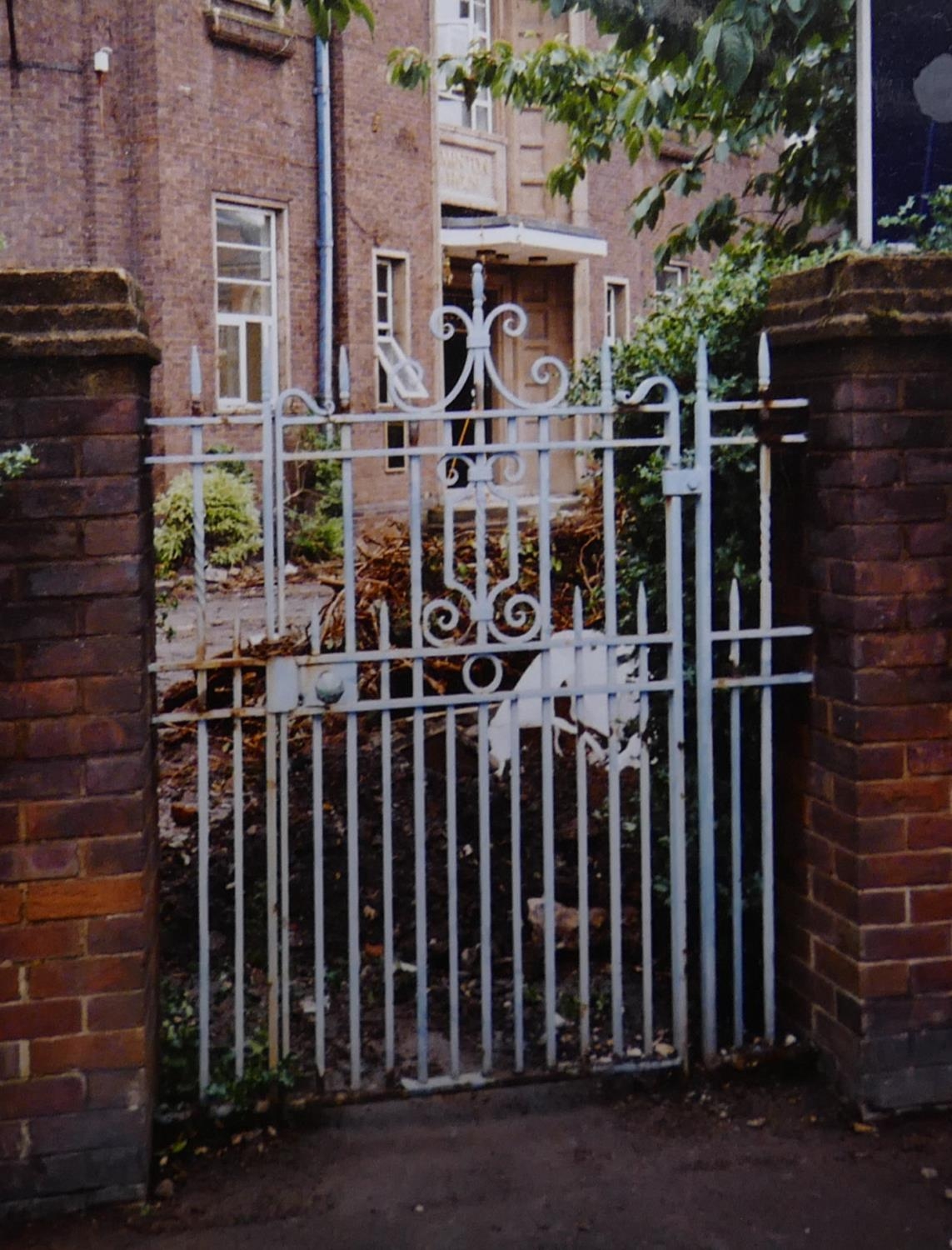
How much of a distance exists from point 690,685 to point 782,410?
32.9 inches

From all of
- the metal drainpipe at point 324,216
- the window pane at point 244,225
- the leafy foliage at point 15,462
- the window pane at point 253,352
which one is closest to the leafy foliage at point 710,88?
the leafy foliage at point 15,462

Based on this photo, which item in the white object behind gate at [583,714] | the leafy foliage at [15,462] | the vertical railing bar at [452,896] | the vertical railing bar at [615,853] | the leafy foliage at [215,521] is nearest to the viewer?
the leafy foliage at [15,462]

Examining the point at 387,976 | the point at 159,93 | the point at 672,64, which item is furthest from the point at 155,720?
the point at 159,93

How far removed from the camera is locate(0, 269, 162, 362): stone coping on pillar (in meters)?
3.24

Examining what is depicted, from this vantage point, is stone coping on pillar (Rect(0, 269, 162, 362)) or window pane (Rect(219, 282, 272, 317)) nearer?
stone coping on pillar (Rect(0, 269, 162, 362))

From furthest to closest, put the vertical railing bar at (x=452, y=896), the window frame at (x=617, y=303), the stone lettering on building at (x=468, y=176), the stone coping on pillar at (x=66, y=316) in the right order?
the window frame at (x=617, y=303), the stone lettering on building at (x=468, y=176), the vertical railing bar at (x=452, y=896), the stone coping on pillar at (x=66, y=316)

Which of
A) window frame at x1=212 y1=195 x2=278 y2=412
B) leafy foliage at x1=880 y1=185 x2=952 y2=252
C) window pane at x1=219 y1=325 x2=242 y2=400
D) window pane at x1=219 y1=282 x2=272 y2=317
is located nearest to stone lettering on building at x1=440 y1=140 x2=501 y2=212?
Answer: window frame at x1=212 y1=195 x2=278 y2=412

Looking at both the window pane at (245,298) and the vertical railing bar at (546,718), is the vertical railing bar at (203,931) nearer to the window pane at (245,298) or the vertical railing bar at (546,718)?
the vertical railing bar at (546,718)

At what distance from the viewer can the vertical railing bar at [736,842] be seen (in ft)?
12.5

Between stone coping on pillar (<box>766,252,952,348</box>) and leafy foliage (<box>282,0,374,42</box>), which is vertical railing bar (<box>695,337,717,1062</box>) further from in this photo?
leafy foliage (<box>282,0,374,42</box>)

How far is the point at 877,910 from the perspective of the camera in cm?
363

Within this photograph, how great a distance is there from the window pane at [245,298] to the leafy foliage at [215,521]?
221cm

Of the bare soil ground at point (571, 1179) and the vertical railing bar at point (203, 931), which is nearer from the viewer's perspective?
the bare soil ground at point (571, 1179)

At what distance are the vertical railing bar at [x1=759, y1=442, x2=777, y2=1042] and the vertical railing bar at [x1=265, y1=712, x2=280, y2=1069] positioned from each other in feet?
4.35
